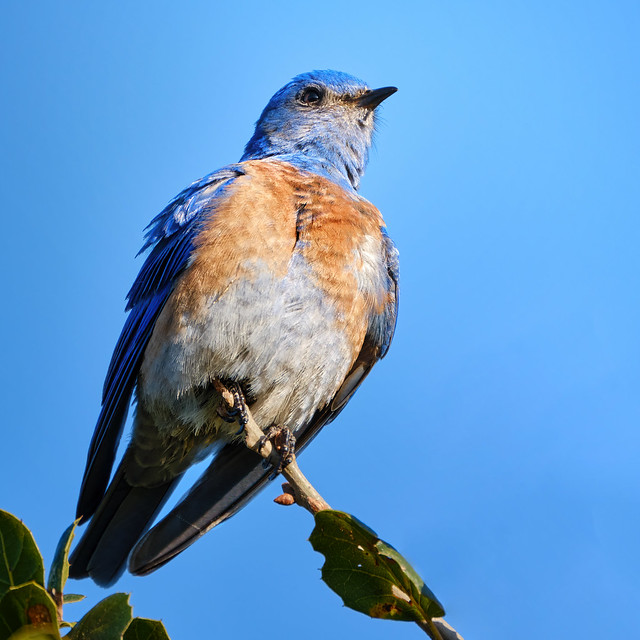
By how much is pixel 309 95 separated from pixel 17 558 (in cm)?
484

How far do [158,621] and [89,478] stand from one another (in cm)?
286

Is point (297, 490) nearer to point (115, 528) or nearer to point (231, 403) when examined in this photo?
point (231, 403)

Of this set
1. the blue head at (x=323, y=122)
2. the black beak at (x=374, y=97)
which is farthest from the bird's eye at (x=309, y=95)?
the black beak at (x=374, y=97)

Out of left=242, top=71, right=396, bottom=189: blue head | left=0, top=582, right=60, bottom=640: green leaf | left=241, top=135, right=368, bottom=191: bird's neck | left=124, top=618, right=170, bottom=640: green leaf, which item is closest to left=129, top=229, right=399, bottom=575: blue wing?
left=241, top=135, right=368, bottom=191: bird's neck

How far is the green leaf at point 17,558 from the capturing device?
178 cm

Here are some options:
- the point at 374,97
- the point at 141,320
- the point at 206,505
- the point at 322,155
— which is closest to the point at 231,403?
the point at 141,320

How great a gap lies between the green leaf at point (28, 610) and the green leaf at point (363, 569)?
2.84 ft

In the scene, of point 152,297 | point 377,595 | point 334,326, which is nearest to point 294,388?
point 334,326

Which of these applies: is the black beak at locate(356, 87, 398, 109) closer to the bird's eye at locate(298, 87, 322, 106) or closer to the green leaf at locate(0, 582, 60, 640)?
the bird's eye at locate(298, 87, 322, 106)

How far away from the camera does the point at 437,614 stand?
2.04 meters

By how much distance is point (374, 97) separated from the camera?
5.88 metres

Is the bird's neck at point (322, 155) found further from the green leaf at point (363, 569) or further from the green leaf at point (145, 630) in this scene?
the green leaf at point (145, 630)

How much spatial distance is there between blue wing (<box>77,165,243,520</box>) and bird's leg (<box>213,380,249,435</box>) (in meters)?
0.59

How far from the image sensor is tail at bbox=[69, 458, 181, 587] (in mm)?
4512
